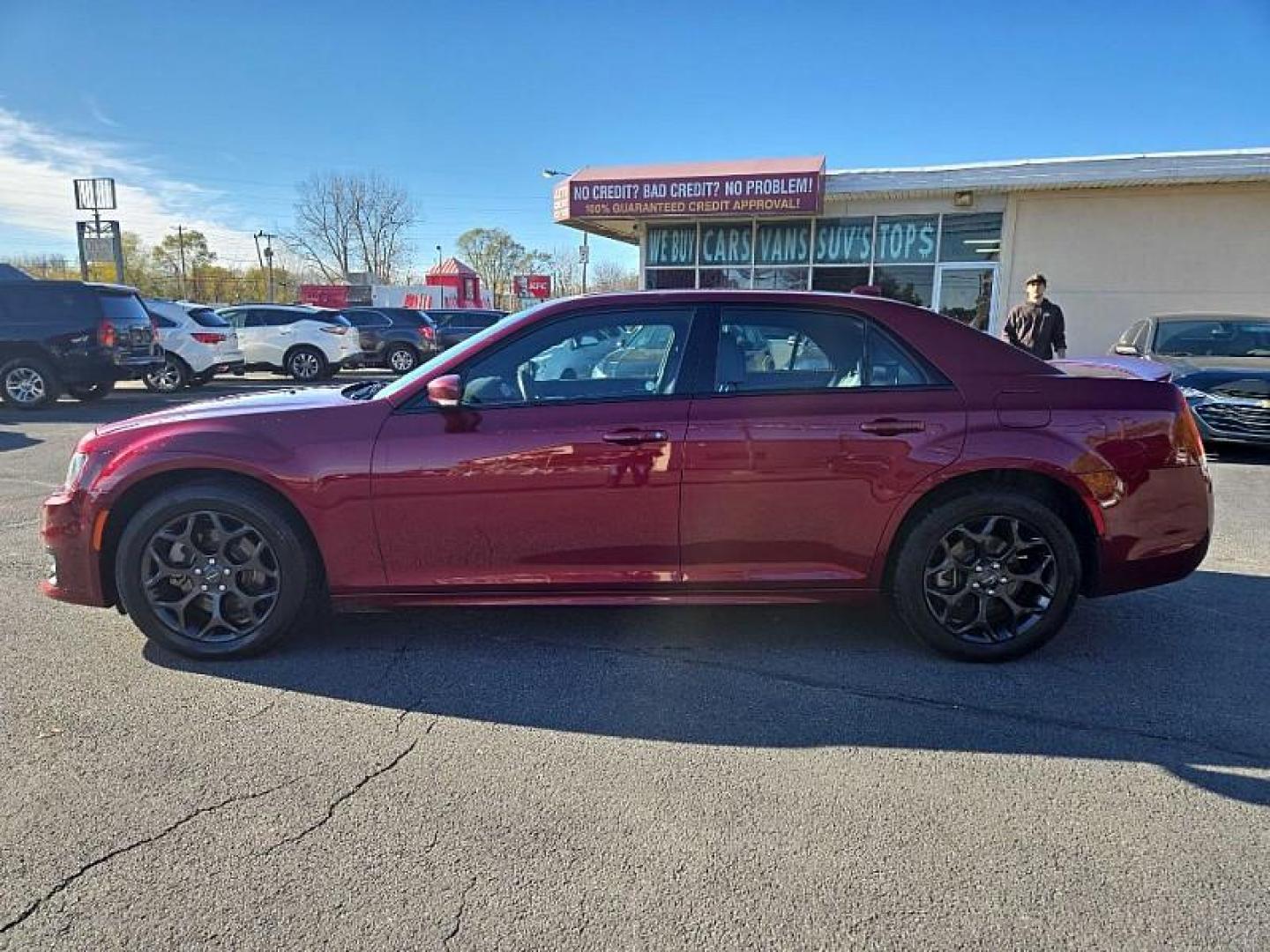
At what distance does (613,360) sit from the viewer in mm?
3543

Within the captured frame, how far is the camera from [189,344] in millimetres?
14016

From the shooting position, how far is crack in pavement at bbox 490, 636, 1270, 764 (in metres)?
2.83

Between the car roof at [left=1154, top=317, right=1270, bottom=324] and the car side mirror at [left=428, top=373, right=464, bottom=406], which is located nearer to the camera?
the car side mirror at [left=428, top=373, right=464, bottom=406]

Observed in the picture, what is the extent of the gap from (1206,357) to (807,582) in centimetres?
815

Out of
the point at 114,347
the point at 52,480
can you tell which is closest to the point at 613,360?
the point at 52,480

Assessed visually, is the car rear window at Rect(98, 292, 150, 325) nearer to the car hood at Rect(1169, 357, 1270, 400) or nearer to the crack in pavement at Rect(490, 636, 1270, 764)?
the crack in pavement at Rect(490, 636, 1270, 764)

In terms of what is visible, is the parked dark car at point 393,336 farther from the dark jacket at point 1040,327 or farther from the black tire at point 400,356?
the dark jacket at point 1040,327

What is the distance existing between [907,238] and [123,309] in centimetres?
1374

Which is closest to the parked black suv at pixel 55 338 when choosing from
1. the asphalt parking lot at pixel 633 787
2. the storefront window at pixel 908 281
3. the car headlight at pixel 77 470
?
the asphalt parking lot at pixel 633 787

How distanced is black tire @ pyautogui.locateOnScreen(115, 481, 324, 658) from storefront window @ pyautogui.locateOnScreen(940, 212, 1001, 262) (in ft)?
48.1

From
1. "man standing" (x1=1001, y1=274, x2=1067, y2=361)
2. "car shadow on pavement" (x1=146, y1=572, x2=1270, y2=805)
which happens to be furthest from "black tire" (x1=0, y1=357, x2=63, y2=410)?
"man standing" (x1=1001, y1=274, x2=1067, y2=361)

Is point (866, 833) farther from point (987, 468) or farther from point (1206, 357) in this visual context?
point (1206, 357)

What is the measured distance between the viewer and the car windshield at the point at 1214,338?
8.96 meters

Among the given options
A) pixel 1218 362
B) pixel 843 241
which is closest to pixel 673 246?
pixel 843 241
